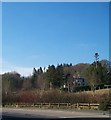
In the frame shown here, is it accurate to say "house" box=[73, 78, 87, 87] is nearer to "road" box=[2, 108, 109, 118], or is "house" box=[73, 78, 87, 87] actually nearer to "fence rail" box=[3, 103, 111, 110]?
"fence rail" box=[3, 103, 111, 110]

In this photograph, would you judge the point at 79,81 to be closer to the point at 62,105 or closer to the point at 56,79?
the point at 56,79

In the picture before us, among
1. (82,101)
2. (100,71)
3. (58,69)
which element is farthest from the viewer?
(58,69)

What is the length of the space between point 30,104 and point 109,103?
20858 millimetres

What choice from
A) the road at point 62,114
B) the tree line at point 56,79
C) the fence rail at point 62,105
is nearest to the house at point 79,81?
the tree line at point 56,79

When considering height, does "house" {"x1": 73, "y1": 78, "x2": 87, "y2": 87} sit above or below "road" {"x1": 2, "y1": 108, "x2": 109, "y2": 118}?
above

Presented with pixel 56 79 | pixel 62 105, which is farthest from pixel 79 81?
pixel 62 105

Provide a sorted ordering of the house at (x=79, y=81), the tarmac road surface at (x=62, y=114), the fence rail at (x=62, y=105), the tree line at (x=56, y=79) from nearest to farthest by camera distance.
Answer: the tarmac road surface at (x=62, y=114) → the fence rail at (x=62, y=105) → the tree line at (x=56, y=79) → the house at (x=79, y=81)

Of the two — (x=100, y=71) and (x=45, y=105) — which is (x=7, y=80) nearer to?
(x=100, y=71)

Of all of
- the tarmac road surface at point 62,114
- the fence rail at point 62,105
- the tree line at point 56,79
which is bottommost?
the tarmac road surface at point 62,114

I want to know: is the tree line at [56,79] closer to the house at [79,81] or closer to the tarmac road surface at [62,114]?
the house at [79,81]

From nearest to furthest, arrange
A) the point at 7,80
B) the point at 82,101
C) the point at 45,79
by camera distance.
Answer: the point at 82,101, the point at 7,80, the point at 45,79

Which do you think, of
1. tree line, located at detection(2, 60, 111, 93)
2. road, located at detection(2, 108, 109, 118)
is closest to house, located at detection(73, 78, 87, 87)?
tree line, located at detection(2, 60, 111, 93)

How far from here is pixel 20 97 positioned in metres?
58.7

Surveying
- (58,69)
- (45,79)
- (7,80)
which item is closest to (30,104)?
Result: (7,80)
